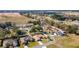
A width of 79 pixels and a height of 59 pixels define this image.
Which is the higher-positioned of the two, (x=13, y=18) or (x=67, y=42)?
(x=13, y=18)

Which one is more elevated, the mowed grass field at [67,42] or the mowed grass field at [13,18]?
the mowed grass field at [13,18]
